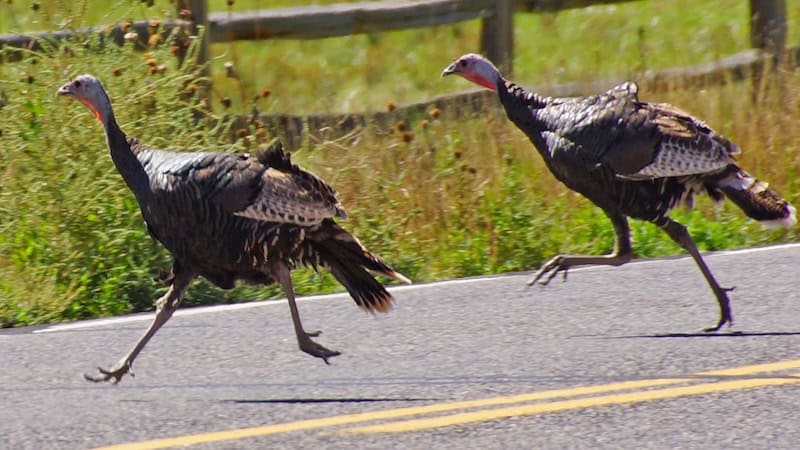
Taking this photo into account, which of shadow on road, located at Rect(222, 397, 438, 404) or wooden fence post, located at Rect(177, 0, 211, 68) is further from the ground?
wooden fence post, located at Rect(177, 0, 211, 68)

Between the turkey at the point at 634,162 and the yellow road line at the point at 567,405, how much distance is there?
2.89 ft

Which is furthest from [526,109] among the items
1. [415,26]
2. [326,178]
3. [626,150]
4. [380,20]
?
[415,26]

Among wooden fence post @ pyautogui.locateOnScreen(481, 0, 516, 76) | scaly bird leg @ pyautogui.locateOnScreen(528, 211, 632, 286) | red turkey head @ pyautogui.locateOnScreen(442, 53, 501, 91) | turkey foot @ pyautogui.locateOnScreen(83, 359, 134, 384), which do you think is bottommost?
turkey foot @ pyautogui.locateOnScreen(83, 359, 134, 384)

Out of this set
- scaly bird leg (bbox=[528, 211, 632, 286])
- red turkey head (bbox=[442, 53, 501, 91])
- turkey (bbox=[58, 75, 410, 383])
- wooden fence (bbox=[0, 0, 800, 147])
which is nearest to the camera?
turkey (bbox=[58, 75, 410, 383])

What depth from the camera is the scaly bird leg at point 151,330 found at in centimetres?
548

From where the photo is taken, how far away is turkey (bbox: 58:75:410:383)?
5.59 metres

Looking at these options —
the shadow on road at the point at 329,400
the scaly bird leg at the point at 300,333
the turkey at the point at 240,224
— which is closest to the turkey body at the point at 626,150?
the turkey at the point at 240,224

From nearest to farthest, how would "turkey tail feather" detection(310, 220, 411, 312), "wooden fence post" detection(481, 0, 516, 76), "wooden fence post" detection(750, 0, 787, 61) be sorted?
"turkey tail feather" detection(310, 220, 411, 312), "wooden fence post" detection(481, 0, 516, 76), "wooden fence post" detection(750, 0, 787, 61)

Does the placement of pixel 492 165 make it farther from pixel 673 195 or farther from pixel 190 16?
pixel 673 195

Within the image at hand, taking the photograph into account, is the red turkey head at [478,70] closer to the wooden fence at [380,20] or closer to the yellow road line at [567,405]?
the yellow road line at [567,405]

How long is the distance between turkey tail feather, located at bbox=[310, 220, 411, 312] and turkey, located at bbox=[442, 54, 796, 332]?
95cm

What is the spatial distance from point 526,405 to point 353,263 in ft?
3.39

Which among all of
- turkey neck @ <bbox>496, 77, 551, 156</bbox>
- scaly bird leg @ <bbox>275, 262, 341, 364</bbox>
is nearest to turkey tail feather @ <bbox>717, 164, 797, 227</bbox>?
turkey neck @ <bbox>496, 77, 551, 156</bbox>

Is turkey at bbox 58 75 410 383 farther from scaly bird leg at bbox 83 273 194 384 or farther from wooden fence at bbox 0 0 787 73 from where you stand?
wooden fence at bbox 0 0 787 73
